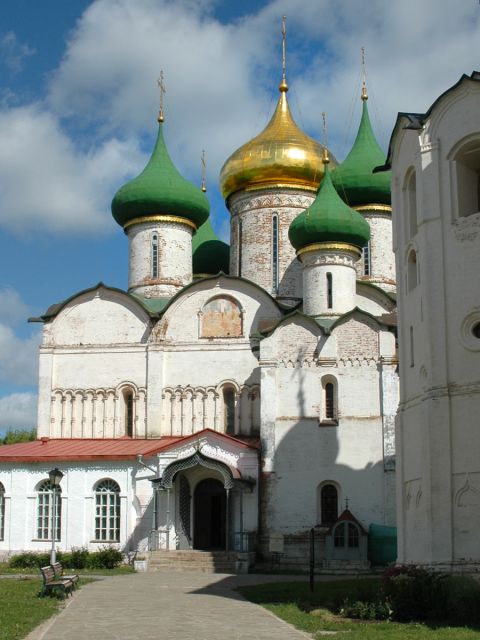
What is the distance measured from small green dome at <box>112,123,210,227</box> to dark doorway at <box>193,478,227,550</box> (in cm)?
749

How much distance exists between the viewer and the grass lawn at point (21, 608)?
10406 mm

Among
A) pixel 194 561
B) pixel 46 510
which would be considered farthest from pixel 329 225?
pixel 46 510

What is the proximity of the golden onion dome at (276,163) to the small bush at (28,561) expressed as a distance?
11.7 m

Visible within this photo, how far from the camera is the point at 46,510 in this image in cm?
2303

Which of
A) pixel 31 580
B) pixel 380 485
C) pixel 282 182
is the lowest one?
pixel 31 580

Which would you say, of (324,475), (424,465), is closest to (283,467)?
(324,475)

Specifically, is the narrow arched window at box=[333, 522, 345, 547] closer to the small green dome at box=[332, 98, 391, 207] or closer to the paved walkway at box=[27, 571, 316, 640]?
the paved walkway at box=[27, 571, 316, 640]

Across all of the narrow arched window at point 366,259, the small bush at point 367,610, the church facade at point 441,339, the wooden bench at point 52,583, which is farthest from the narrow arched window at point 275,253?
the small bush at point 367,610

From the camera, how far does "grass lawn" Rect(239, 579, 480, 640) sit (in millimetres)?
10030

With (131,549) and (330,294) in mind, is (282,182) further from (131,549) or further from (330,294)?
(131,549)

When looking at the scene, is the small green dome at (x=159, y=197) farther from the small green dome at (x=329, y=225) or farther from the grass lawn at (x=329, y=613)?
the grass lawn at (x=329, y=613)

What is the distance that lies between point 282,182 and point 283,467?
8.71 metres

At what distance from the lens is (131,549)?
2214 cm

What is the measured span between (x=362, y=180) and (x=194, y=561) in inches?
471
